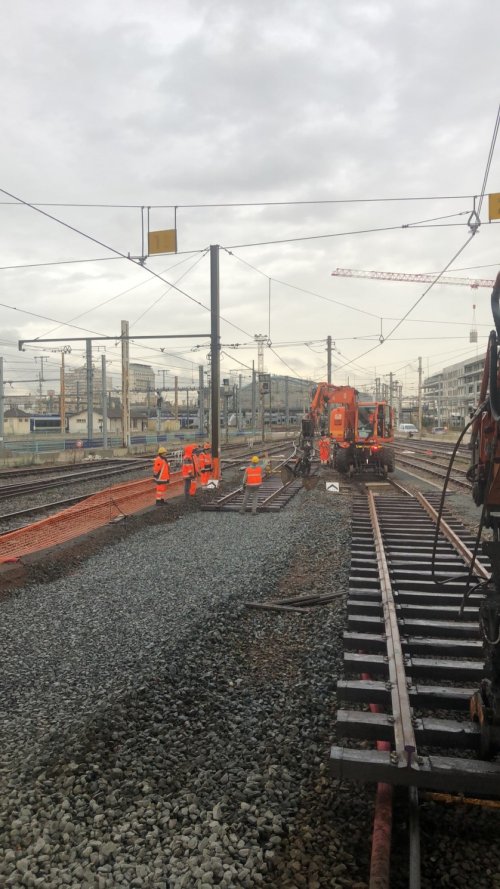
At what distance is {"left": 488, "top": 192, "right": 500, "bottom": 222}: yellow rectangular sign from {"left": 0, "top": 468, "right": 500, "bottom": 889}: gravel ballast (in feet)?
25.9

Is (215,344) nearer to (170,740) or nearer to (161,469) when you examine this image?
(161,469)

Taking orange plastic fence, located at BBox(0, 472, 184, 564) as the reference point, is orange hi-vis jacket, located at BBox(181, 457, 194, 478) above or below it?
above

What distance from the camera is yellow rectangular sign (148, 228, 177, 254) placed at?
1352 centimetres

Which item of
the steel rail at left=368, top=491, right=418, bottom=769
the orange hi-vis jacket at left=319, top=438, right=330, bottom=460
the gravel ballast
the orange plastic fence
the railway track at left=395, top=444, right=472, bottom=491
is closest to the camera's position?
the gravel ballast

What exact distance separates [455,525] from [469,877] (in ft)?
28.6

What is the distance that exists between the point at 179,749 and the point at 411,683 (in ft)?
5.55

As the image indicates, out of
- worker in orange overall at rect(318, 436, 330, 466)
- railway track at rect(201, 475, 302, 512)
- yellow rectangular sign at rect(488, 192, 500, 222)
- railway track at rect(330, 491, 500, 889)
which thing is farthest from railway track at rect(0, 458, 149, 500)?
yellow rectangular sign at rect(488, 192, 500, 222)

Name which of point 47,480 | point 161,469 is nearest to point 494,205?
point 161,469

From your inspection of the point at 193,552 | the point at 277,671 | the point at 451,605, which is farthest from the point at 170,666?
the point at 193,552

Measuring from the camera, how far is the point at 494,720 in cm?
331

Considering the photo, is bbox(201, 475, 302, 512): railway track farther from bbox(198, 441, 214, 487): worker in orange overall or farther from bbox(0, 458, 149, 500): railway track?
bbox(0, 458, 149, 500): railway track

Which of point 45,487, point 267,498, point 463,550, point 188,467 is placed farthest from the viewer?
point 45,487

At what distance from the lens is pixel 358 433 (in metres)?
21.2

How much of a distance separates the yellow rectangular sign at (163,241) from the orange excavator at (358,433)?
31.1ft
